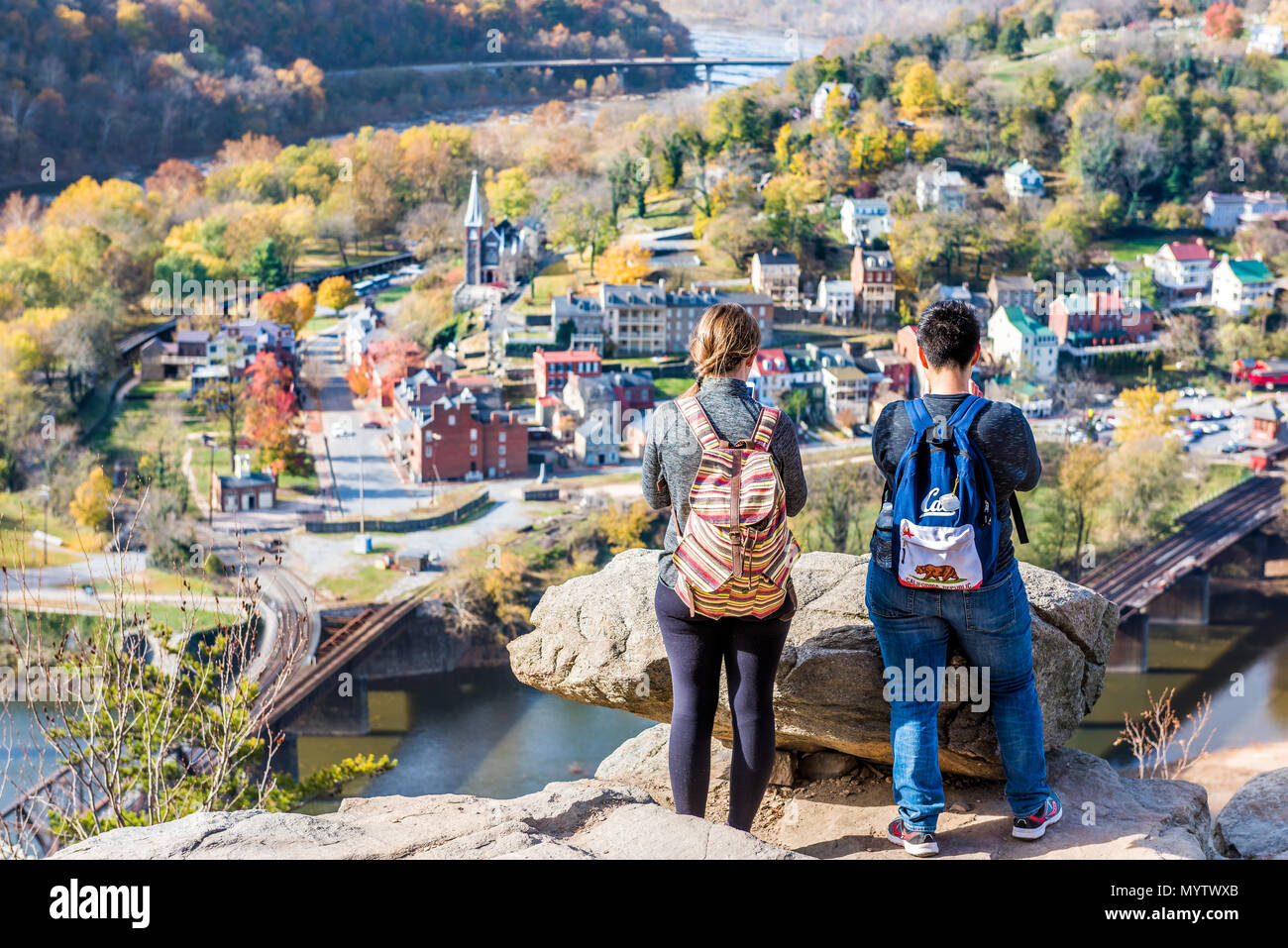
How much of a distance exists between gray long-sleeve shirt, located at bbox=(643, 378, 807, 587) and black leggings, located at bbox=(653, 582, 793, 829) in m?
0.09

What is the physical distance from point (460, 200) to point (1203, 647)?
21.2m

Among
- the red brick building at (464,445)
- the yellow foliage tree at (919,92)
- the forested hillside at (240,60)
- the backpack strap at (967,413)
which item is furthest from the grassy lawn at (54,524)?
the yellow foliage tree at (919,92)

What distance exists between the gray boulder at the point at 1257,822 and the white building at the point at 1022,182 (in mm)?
28923

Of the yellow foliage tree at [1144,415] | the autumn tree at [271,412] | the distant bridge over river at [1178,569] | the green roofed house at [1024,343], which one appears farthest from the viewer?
the green roofed house at [1024,343]

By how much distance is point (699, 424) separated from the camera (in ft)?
7.42

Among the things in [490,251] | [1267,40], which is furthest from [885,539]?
[1267,40]

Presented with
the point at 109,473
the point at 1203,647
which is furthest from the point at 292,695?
the point at 1203,647

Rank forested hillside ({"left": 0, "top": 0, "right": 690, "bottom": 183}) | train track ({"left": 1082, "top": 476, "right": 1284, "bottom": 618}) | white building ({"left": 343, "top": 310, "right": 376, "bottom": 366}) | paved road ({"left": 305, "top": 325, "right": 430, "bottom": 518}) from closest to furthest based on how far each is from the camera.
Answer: train track ({"left": 1082, "top": 476, "right": 1284, "bottom": 618})
paved road ({"left": 305, "top": 325, "right": 430, "bottom": 518})
white building ({"left": 343, "top": 310, "right": 376, "bottom": 366})
forested hillside ({"left": 0, "top": 0, "right": 690, "bottom": 183})

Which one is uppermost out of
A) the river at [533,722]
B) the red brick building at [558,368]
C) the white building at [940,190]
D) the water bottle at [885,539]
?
the white building at [940,190]

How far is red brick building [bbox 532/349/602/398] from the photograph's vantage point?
21.3m

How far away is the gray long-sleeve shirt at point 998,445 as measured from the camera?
2.26 m

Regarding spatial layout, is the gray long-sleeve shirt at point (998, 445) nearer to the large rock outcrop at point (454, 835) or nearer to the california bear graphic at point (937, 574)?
the california bear graphic at point (937, 574)

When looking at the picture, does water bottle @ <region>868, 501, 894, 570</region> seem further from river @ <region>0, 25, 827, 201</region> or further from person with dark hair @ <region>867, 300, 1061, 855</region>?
river @ <region>0, 25, 827, 201</region>

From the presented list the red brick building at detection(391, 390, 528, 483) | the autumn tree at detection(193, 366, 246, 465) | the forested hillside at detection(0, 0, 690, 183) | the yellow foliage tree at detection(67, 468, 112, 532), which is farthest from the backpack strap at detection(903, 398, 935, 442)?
the forested hillside at detection(0, 0, 690, 183)
